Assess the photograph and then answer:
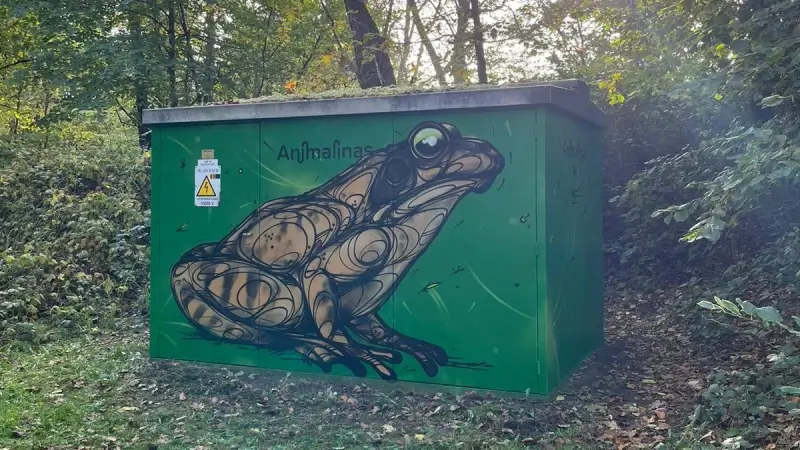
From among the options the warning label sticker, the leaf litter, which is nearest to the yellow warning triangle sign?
the warning label sticker

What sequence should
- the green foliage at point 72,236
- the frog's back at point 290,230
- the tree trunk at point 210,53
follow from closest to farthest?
the frog's back at point 290,230 < the green foliage at point 72,236 < the tree trunk at point 210,53

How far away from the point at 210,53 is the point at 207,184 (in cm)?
832

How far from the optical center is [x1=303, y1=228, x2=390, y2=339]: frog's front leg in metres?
5.87

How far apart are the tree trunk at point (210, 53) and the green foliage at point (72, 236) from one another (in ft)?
5.74

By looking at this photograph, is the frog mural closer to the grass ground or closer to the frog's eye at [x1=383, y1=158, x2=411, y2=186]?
the frog's eye at [x1=383, y1=158, x2=411, y2=186]

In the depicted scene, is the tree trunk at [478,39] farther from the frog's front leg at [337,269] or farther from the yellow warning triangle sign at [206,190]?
the frog's front leg at [337,269]

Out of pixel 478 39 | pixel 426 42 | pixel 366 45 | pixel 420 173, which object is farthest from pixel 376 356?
pixel 426 42

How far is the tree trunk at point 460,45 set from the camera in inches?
487

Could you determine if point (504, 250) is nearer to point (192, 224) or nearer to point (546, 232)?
point (546, 232)

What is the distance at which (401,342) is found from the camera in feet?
19.1

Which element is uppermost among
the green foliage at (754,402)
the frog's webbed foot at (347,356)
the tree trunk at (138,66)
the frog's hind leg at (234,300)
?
the tree trunk at (138,66)

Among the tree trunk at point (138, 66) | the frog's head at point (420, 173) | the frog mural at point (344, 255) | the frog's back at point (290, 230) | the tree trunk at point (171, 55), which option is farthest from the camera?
the tree trunk at point (171, 55)

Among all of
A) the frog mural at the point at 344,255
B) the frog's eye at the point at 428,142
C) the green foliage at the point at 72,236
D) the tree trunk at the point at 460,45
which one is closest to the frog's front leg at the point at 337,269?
the frog mural at the point at 344,255

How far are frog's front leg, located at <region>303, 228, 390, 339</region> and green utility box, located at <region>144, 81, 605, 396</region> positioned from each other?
0.01 meters
